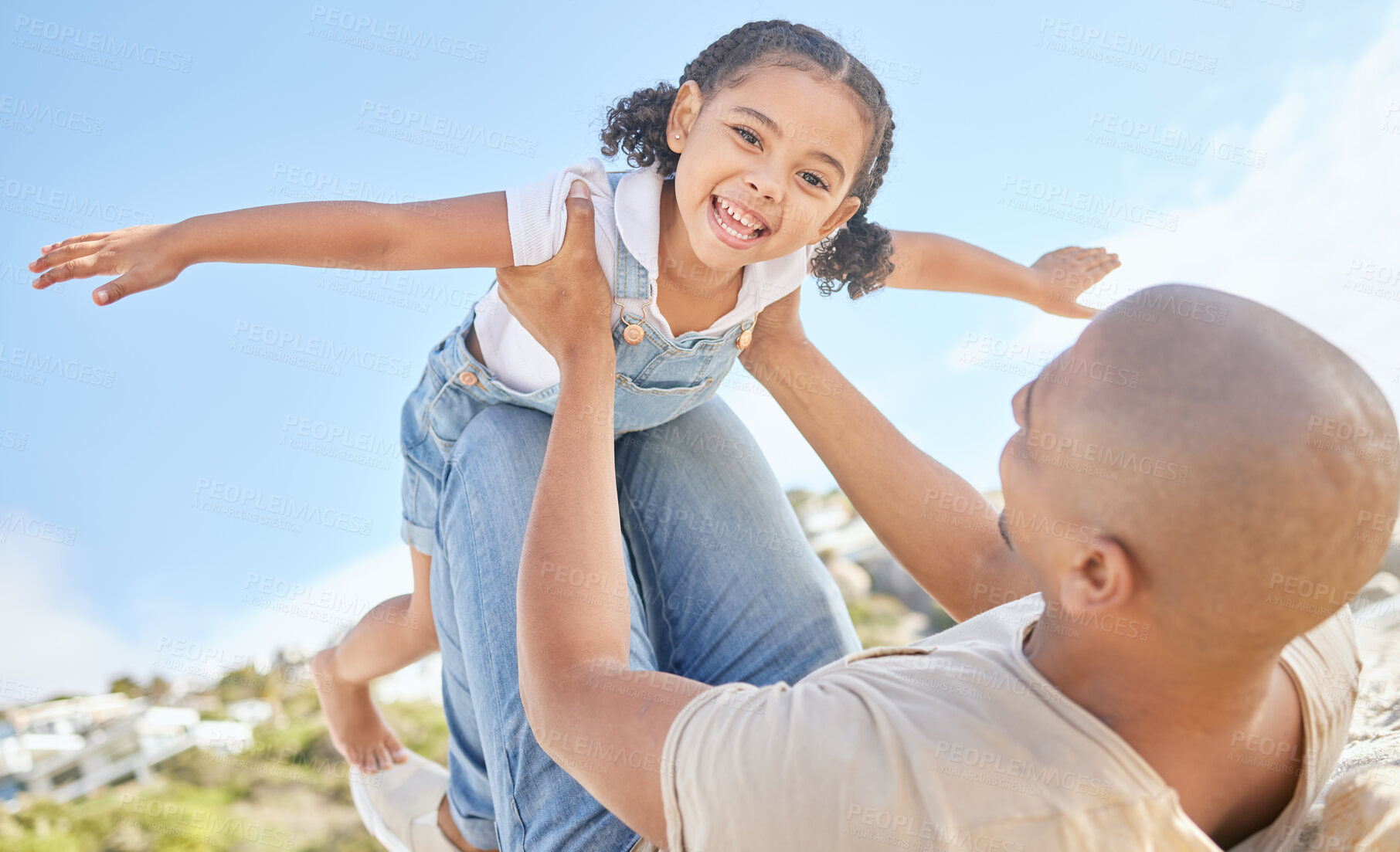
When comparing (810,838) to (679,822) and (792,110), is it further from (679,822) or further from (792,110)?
(792,110)

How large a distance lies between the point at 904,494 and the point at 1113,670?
67cm

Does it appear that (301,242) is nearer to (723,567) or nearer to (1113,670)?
(723,567)

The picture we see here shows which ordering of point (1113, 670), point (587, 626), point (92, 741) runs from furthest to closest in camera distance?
point (92, 741), point (587, 626), point (1113, 670)

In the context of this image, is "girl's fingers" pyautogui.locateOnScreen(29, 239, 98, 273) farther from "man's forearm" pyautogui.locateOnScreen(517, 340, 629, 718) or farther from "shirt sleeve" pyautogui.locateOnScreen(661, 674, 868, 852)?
"shirt sleeve" pyautogui.locateOnScreen(661, 674, 868, 852)

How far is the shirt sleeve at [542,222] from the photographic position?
1.59 m

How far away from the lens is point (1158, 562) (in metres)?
0.74

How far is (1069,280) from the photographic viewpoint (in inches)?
83.4

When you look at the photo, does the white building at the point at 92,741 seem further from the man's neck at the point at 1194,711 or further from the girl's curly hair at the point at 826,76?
the man's neck at the point at 1194,711

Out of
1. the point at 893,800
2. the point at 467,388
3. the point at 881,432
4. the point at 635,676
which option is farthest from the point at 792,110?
the point at 893,800

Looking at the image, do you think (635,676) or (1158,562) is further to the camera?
(635,676)

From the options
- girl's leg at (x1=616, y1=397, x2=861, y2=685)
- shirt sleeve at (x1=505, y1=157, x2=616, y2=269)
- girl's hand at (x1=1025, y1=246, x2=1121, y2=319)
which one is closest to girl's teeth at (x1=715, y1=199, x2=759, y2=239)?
shirt sleeve at (x1=505, y1=157, x2=616, y2=269)

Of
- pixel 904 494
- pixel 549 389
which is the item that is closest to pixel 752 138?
pixel 549 389

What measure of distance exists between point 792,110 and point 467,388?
32.9 inches

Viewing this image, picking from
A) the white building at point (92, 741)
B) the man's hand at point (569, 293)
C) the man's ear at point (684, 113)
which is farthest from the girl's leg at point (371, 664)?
the white building at point (92, 741)
